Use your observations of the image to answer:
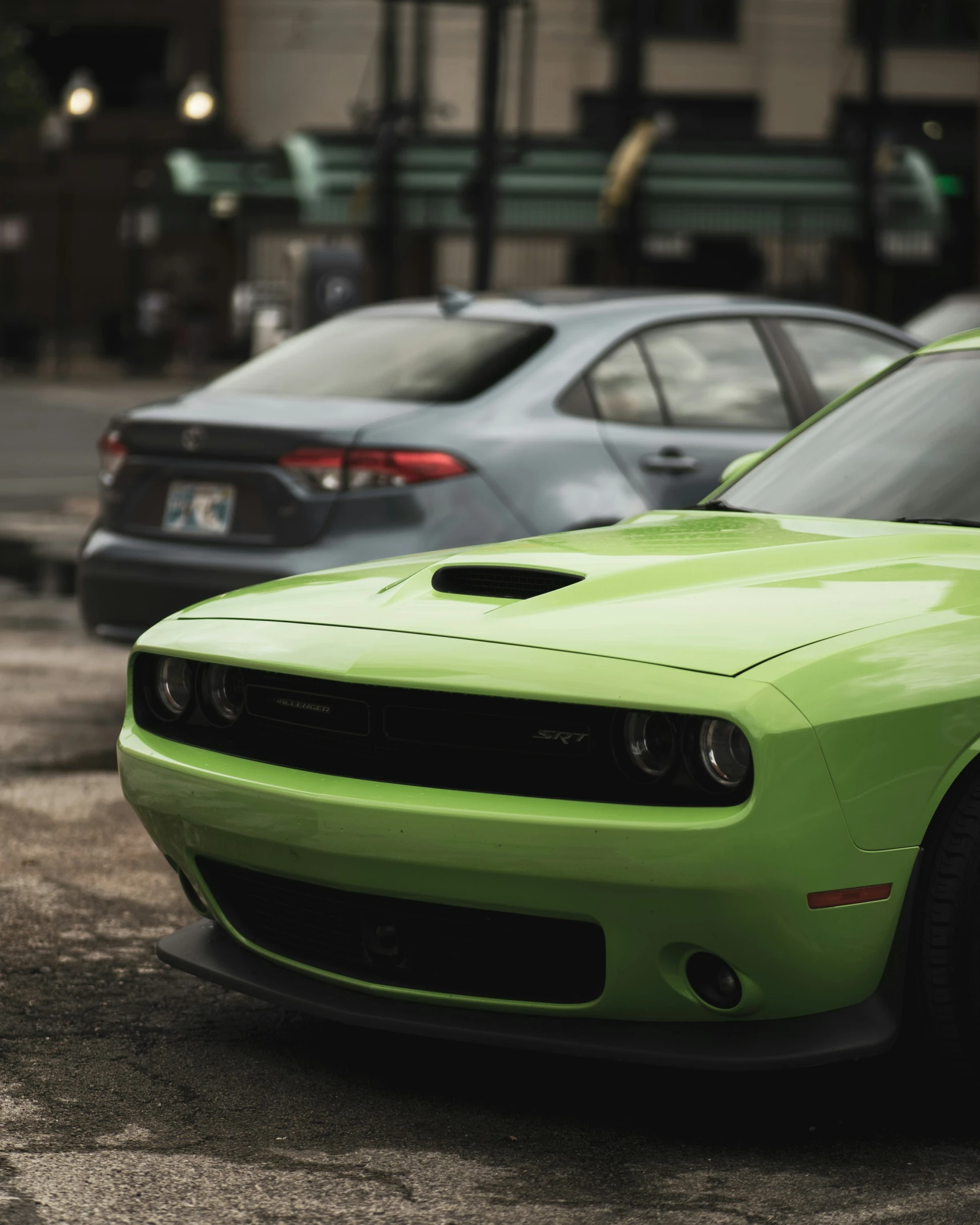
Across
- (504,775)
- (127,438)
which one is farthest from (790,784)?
(127,438)

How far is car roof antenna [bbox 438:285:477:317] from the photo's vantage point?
26.0 feet

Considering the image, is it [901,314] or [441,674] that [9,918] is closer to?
[441,674]

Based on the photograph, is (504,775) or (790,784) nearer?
(790,784)

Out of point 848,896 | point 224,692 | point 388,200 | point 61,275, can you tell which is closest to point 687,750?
point 848,896

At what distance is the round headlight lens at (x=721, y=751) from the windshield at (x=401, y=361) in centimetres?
395

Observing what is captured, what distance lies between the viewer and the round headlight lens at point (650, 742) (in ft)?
11.5

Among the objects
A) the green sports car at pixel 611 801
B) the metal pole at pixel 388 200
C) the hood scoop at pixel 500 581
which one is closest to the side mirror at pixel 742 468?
the green sports car at pixel 611 801

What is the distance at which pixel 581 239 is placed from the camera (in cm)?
4253

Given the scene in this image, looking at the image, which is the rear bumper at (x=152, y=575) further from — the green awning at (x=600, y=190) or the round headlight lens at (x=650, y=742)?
the green awning at (x=600, y=190)

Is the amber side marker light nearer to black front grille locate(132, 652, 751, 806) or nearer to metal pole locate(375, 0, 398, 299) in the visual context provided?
black front grille locate(132, 652, 751, 806)

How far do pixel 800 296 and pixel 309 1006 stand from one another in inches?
1270

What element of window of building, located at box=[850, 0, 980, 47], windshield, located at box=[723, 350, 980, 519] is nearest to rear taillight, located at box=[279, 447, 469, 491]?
windshield, located at box=[723, 350, 980, 519]

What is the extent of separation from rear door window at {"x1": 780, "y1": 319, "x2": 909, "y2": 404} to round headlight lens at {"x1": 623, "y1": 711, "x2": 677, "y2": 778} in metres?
4.61

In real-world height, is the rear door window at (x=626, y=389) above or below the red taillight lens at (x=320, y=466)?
above
